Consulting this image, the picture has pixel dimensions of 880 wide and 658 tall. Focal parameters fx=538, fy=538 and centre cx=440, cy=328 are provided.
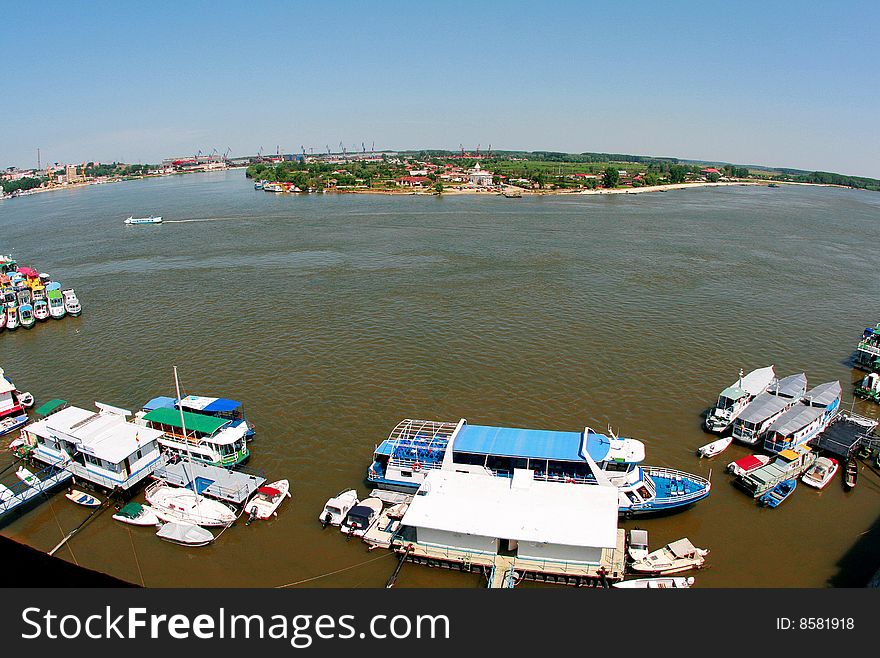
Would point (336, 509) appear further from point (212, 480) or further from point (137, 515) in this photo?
point (137, 515)

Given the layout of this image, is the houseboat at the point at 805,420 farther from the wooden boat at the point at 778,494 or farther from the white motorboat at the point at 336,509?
the white motorboat at the point at 336,509

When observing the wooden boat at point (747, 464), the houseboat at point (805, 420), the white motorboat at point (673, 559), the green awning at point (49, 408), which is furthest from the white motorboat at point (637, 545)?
the green awning at point (49, 408)

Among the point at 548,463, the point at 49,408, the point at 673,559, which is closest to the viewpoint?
the point at 673,559

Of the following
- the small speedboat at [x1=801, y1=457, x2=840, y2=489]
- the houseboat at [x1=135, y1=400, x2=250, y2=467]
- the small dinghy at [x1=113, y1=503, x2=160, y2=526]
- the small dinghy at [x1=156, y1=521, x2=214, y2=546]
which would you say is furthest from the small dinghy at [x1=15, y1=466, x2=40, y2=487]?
the small speedboat at [x1=801, y1=457, x2=840, y2=489]

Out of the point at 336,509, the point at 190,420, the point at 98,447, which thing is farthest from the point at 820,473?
the point at 98,447
